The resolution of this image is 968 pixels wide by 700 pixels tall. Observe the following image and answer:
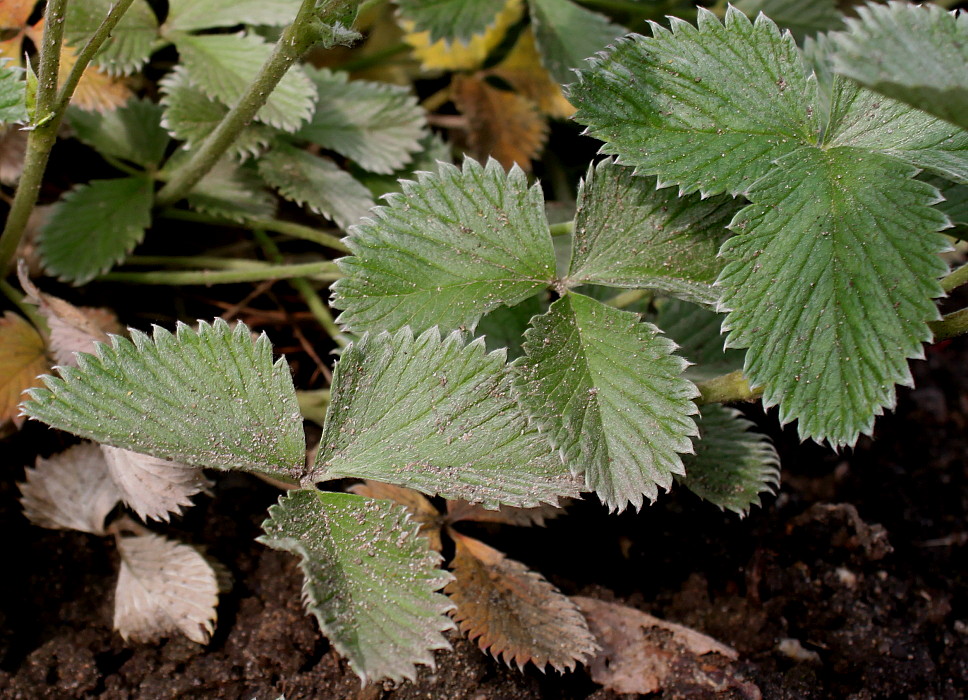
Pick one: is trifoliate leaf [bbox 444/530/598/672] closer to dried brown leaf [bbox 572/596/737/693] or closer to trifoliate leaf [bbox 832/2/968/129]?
dried brown leaf [bbox 572/596/737/693]

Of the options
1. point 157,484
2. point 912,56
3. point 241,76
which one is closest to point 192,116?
point 241,76

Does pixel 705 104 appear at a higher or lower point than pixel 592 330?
higher

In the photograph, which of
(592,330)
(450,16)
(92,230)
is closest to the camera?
(592,330)

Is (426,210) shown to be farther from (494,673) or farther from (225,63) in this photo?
(494,673)

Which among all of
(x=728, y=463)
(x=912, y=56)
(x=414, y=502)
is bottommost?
(x=414, y=502)

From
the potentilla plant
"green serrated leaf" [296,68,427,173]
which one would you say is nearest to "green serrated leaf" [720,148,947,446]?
the potentilla plant

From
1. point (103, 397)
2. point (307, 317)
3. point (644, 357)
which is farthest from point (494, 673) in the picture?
point (307, 317)

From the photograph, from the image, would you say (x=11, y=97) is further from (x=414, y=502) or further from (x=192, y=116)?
(x=414, y=502)

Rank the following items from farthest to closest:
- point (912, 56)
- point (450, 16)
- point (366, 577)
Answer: point (450, 16) < point (366, 577) < point (912, 56)
